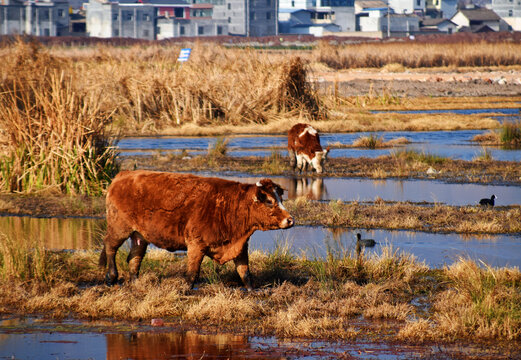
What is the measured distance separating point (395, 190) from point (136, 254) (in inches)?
399

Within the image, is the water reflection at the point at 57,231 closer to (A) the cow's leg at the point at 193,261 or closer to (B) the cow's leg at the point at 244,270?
(A) the cow's leg at the point at 193,261

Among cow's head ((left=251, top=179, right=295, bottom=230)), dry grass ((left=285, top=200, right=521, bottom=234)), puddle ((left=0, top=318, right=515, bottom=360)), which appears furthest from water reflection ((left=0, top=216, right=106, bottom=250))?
puddle ((left=0, top=318, right=515, bottom=360))

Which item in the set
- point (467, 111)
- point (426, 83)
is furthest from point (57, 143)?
point (426, 83)

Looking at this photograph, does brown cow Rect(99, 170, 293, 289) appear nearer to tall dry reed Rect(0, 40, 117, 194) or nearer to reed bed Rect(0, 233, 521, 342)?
reed bed Rect(0, 233, 521, 342)

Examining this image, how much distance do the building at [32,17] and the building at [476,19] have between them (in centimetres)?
6463

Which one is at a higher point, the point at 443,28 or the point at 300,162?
the point at 443,28

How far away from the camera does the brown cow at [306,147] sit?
21.9 m

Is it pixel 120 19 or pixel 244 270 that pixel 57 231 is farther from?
pixel 120 19

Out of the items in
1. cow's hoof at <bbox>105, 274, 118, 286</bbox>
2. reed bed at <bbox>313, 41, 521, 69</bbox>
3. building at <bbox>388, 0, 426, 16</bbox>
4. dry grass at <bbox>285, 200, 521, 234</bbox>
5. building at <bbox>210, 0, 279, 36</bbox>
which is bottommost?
dry grass at <bbox>285, 200, 521, 234</bbox>

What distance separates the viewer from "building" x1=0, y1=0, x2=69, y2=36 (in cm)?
12259

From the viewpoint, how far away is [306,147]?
22000 mm

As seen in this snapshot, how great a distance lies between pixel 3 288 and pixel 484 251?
6912mm

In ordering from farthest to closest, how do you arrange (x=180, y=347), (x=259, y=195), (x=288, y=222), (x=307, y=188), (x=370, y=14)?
(x=370, y=14)
(x=307, y=188)
(x=259, y=195)
(x=288, y=222)
(x=180, y=347)

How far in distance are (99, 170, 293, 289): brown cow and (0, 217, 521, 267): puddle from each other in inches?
85.7
